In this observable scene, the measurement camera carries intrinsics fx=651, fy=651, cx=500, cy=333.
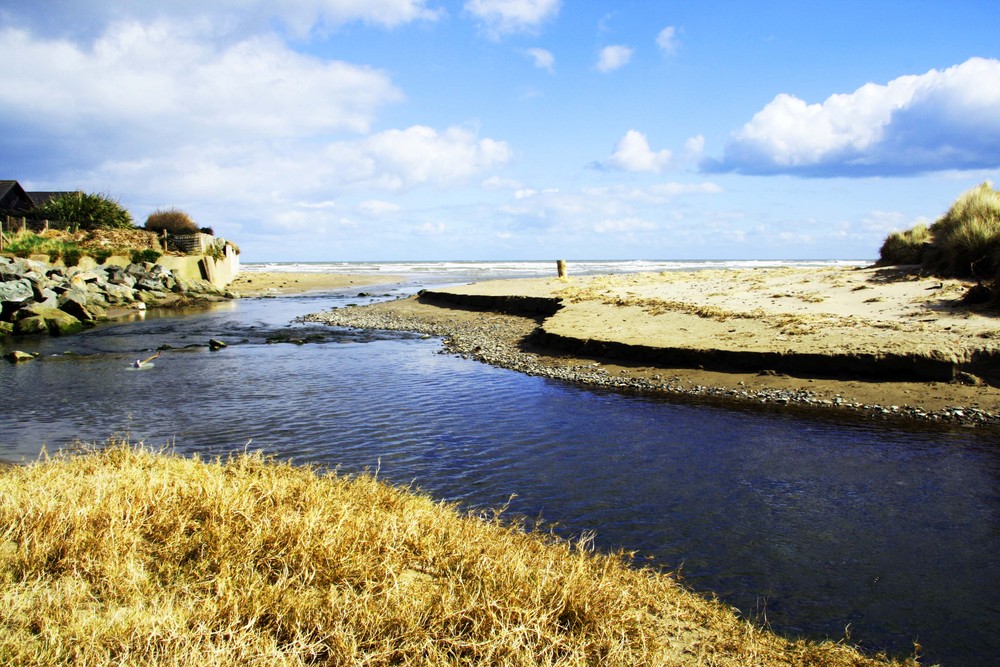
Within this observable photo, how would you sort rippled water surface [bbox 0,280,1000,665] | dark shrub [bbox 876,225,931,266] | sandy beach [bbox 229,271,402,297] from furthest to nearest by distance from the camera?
sandy beach [bbox 229,271,402,297]
dark shrub [bbox 876,225,931,266]
rippled water surface [bbox 0,280,1000,665]

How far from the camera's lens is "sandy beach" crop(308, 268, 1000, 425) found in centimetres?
1264

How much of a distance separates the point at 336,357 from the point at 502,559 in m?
16.6

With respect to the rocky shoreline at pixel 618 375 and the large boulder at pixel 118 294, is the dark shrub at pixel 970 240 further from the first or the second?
the large boulder at pixel 118 294

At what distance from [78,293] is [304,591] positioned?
106 feet

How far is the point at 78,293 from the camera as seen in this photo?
30391 mm

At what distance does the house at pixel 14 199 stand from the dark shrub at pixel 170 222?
8815 mm

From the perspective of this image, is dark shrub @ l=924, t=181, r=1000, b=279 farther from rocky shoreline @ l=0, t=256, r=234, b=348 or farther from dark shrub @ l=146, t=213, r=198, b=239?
dark shrub @ l=146, t=213, r=198, b=239

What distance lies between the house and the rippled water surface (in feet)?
127

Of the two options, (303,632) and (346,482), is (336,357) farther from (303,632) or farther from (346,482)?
(303,632)

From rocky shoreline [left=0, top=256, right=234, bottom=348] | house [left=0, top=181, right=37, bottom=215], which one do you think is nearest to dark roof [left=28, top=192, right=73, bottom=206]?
house [left=0, top=181, right=37, bottom=215]

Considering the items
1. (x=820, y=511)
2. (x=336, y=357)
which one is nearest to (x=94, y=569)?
(x=820, y=511)

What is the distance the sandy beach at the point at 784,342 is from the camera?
498 inches

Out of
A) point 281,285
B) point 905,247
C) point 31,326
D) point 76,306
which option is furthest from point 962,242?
point 281,285

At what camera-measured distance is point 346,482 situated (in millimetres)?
6426
